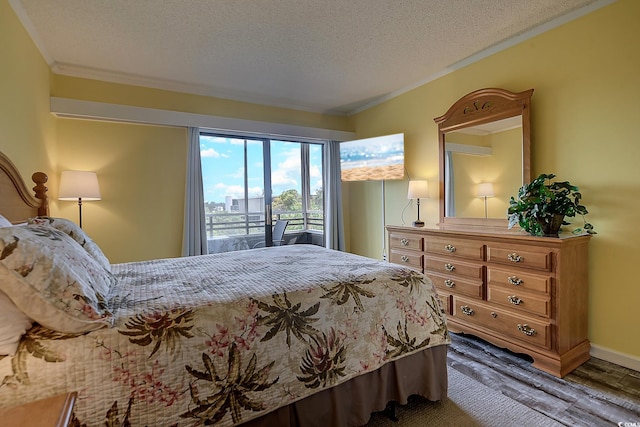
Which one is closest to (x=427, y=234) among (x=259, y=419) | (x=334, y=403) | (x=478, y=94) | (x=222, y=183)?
(x=478, y=94)

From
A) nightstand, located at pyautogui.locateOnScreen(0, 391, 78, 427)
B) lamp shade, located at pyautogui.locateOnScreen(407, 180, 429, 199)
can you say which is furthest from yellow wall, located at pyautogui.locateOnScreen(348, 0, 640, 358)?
nightstand, located at pyautogui.locateOnScreen(0, 391, 78, 427)

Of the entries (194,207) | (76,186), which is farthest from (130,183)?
(194,207)

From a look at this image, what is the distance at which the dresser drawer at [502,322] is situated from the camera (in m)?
2.09

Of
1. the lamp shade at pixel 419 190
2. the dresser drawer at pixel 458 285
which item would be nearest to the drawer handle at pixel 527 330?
the dresser drawer at pixel 458 285

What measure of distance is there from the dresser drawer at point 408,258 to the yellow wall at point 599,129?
49.6 inches

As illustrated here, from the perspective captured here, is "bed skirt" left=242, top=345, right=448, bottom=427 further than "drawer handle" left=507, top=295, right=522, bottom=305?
No

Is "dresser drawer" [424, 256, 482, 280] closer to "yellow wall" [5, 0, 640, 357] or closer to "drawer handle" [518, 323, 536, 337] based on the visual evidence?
"drawer handle" [518, 323, 536, 337]

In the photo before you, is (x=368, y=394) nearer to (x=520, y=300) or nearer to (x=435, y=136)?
(x=520, y=300)

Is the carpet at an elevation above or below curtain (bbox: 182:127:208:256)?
A: below

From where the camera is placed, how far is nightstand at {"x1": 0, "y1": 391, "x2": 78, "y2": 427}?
0.73 metres

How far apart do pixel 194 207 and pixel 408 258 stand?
2477mm

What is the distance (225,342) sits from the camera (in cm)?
120

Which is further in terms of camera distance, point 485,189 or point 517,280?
point 485,189

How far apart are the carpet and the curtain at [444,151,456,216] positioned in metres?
1.76
